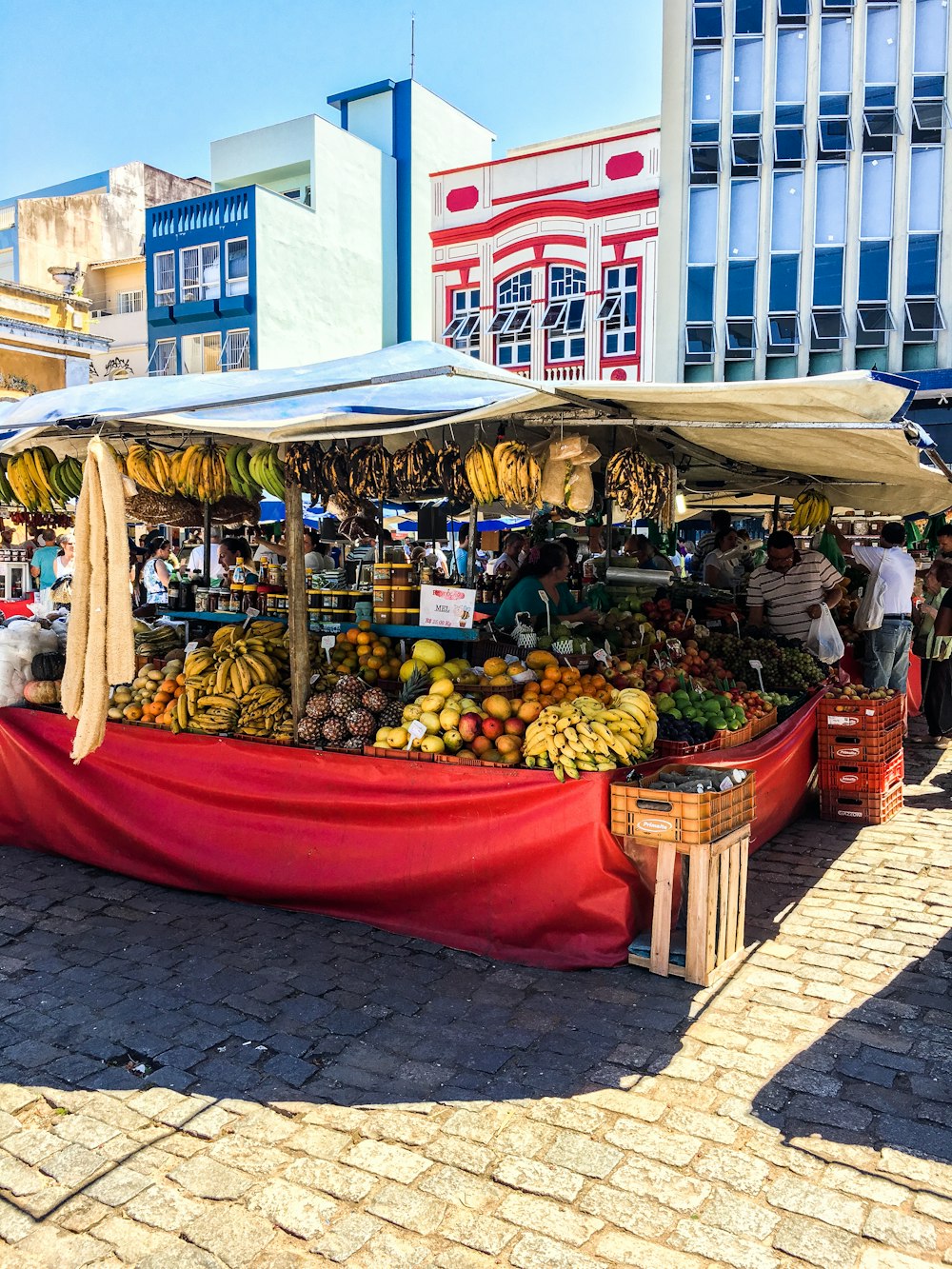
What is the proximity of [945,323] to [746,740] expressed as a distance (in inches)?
785

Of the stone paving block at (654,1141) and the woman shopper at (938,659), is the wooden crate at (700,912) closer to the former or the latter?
the stone paving block at (654,1141)

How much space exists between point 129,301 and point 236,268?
793cm

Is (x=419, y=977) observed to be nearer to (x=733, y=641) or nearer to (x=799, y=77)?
(x=733, y=641)

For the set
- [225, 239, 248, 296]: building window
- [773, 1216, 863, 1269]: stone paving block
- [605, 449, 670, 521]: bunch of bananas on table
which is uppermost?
[225, 239, 248, 296]: building window

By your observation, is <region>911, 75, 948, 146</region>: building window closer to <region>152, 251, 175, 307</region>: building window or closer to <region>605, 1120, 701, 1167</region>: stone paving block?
<region>152, 251, 175, 307</region>: building window

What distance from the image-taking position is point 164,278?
29047 millimetres

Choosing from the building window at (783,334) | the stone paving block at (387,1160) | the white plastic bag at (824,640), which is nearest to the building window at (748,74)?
the building window at (783,334)

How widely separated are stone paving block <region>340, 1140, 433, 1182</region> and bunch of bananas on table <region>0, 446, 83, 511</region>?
15.8ft

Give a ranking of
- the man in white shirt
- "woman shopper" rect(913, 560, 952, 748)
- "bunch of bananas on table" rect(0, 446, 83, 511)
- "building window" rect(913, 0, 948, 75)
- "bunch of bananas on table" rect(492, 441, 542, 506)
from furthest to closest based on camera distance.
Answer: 1. "building window" rect(913, 0, 948, 75)
2. "woman shopper" rect(913, 560, 952, 748)
3. the man in white shirt
4. "bunch of bananas on table" rect(0, 446, 83, 511)
5. "bunch of bananas on table" rect(492, 441, 542, 506)

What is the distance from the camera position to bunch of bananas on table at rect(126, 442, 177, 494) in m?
5.87

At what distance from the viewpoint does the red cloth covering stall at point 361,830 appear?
4.21m

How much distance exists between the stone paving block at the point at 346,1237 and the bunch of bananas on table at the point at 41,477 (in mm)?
5037

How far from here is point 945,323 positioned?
21.2m

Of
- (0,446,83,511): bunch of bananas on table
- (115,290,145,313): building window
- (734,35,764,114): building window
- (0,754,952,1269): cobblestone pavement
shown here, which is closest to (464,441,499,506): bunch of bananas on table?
(0,754,952,1269): cobblestone pavement
